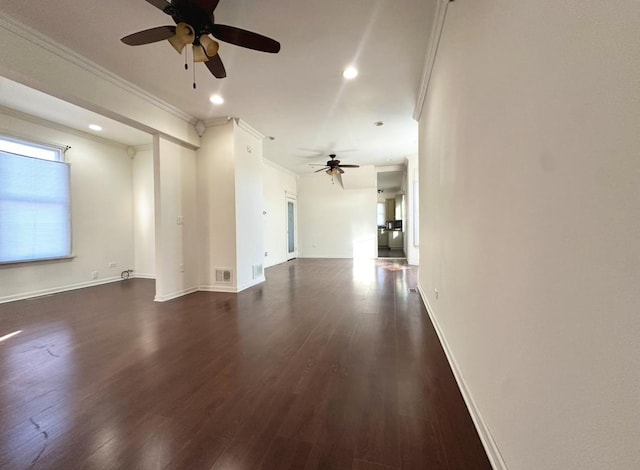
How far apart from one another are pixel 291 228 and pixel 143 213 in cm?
434

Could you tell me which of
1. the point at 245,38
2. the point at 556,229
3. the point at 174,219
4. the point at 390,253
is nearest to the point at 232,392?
the point at 556,229

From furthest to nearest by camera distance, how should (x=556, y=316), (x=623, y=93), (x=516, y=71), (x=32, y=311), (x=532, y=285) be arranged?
(x=32, y=311)
(x=516, y=71)
(x=532, y=285)
(x=556, y=316)
(x=623, y=93)

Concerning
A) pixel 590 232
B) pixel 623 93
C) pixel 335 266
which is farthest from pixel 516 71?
pixel 335 266

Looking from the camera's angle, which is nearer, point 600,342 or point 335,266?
point 600,342

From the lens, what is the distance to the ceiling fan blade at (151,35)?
2.03m

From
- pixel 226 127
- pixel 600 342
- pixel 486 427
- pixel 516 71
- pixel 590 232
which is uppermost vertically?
pixel 226 127

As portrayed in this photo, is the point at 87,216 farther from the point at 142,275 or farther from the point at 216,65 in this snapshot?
the point at 216,65

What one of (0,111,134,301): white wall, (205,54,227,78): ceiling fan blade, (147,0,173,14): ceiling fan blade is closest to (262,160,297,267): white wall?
(0,111,134,301): white wall

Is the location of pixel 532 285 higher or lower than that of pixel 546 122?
lower

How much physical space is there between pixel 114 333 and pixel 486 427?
3483 mm

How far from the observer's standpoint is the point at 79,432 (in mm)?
1444

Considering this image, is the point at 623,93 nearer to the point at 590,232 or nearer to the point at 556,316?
the point at 590,232

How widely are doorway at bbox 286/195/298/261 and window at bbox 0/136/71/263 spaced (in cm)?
536

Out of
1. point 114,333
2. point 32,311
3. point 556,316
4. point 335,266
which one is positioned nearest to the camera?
point 556,316
